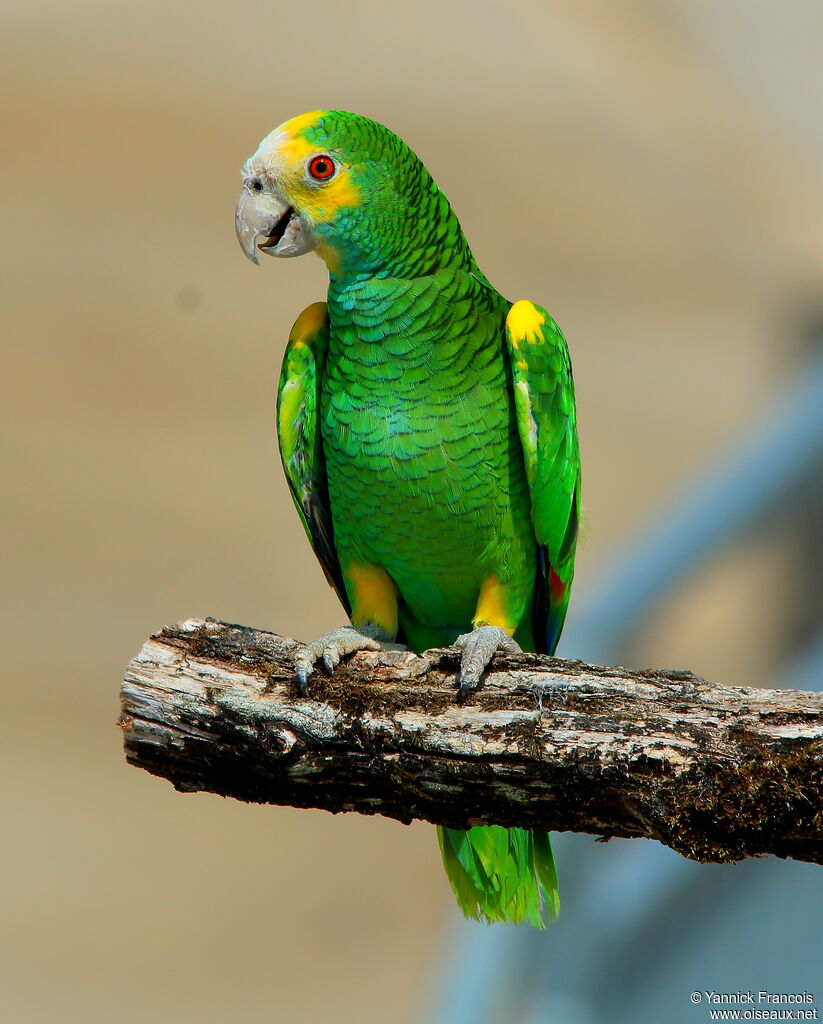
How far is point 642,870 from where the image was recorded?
9.42ft

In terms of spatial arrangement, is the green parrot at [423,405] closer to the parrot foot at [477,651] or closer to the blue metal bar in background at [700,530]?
the parrot foot at [477,651]

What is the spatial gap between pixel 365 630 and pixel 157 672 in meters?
0.69

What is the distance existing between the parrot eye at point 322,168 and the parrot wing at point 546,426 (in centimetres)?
44

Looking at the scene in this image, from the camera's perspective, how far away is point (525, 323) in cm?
Result: 198

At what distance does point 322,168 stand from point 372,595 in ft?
2.84

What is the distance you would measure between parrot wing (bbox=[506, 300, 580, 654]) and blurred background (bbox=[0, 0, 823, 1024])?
6.72ft

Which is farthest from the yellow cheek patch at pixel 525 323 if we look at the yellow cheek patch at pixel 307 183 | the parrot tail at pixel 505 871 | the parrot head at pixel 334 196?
the parrot tail at pixel 505 871

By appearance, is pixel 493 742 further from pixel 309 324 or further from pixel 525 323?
pixel 309 324

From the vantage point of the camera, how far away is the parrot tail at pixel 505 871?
2018 millimetres

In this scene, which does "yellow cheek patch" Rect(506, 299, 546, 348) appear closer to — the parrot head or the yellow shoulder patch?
the parrot head

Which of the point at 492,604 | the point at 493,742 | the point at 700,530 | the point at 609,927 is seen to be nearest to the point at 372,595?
the point at 492,604

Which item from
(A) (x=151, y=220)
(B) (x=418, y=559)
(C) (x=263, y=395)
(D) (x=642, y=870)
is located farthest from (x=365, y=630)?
(A) (x=151, y=220)

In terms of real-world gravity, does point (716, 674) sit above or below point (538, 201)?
below

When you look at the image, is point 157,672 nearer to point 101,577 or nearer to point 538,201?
point 101,577
